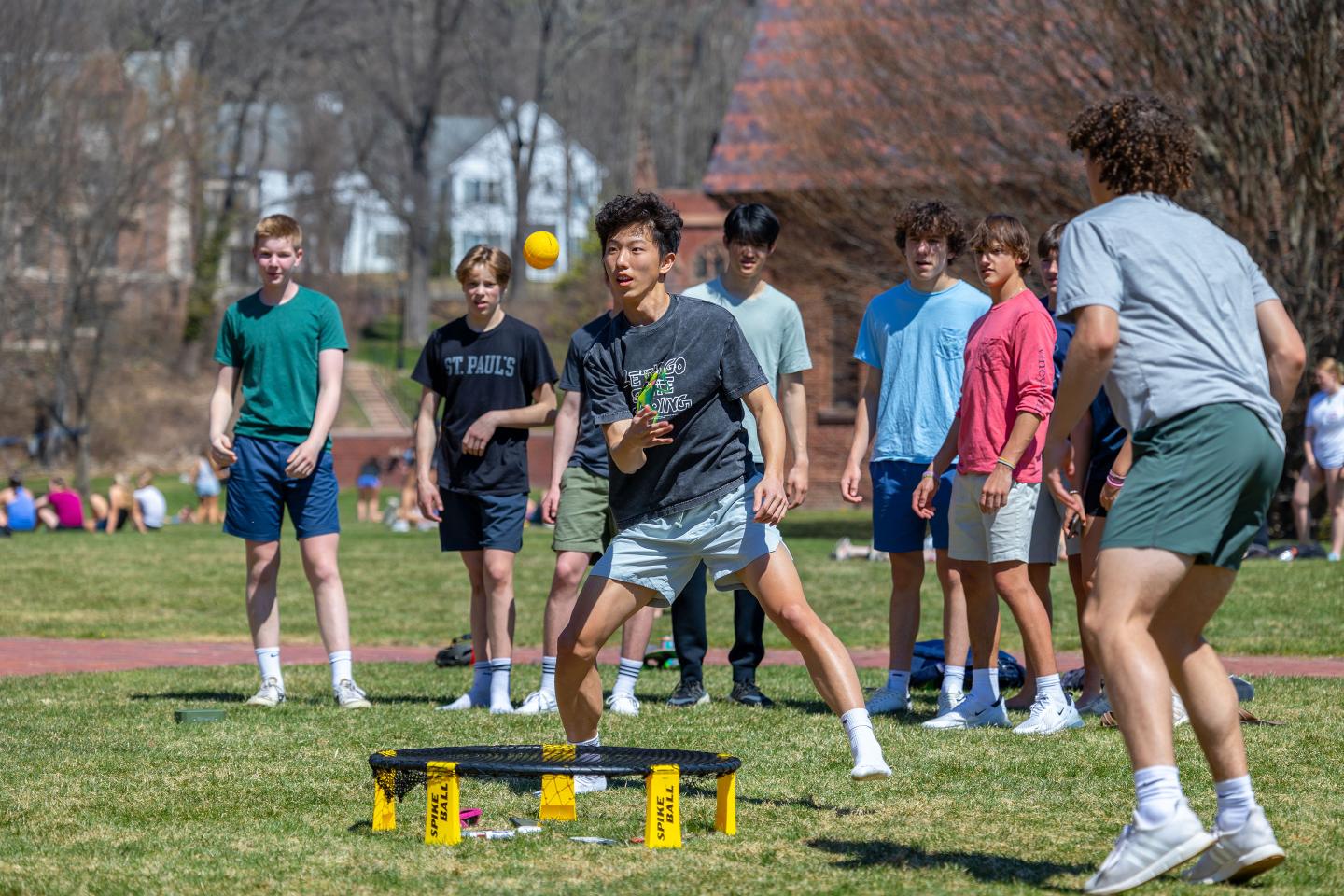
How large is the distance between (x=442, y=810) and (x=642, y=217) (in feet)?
6.50

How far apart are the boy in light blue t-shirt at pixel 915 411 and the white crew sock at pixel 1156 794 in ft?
10.3

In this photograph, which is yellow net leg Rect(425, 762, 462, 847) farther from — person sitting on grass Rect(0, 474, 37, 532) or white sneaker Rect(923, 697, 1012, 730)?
person sitting on grass Rect(0, 474, 37, 532)

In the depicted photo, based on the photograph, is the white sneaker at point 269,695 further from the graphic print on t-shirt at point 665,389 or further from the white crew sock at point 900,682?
the graphic print on t-shirt at point 665,389

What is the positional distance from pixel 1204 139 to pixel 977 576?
14.9 metres

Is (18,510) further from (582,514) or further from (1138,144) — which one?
(1138,144)

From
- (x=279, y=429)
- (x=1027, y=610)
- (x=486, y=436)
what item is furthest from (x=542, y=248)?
(x=1027, y=610)

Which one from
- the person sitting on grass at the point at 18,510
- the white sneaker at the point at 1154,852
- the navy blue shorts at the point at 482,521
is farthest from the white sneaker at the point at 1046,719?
the person sitting on grass at the point at 18,510

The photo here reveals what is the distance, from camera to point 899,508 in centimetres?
744

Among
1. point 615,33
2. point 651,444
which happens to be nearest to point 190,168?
point 615,33

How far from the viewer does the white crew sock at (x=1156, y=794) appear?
4062 mm

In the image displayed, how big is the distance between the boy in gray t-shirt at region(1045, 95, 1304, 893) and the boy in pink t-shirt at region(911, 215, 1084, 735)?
223cm

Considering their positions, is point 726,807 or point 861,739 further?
point 861,739

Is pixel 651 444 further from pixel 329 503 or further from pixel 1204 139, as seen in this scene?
pixel 1204 139

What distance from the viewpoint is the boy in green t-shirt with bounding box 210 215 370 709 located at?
7.81m
